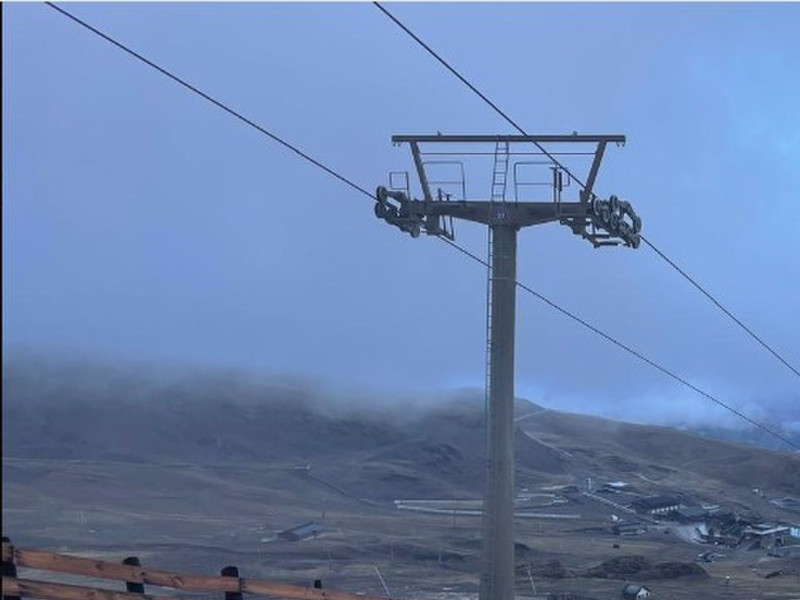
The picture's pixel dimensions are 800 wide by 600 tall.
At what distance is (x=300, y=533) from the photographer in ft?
201

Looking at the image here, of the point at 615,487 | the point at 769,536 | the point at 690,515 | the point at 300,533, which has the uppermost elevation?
the point at 615,487

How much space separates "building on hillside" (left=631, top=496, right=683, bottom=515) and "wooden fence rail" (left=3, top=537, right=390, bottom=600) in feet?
251

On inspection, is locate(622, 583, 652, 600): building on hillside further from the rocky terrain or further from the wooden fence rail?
the wooden fence rail

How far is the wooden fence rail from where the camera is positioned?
9.37 meters

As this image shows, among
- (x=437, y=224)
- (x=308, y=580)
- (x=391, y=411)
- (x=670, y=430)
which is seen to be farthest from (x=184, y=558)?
(x=670, y=430)

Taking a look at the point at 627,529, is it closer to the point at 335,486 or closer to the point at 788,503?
the point at 335,486

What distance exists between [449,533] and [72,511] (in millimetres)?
17275

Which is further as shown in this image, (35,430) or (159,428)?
(159,428)

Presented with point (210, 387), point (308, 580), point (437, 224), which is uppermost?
point (210, 387)

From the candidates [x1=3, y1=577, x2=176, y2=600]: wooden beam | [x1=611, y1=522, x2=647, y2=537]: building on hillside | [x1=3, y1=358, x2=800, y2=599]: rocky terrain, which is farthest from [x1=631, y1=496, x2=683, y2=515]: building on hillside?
[x1=3, y1=577, x2=176, y2=600]: wooden beam

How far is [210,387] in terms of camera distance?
93438 mm

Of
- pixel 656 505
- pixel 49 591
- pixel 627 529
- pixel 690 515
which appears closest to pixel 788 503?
pixel 656 505

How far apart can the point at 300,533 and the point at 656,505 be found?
111ft

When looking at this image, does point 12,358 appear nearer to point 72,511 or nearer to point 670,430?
point 72,511
